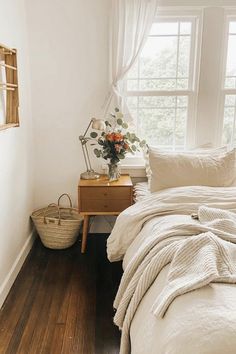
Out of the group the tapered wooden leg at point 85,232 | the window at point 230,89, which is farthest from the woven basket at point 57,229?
the window at point 230,89

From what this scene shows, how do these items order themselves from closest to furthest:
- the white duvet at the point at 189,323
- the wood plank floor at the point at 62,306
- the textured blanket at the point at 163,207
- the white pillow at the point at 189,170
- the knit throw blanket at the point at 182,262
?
the white duvet at the point at 189,323
the knit throw blanket at the point at 182,262
the wood plank floor at the point at 62,306
the textured blanket at the point at 163,207
the white pillow at the point at 189,170

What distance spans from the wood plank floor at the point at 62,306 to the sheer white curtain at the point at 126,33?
143cm

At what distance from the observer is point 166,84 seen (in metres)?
2.82

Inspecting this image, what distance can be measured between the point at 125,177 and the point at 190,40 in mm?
1349

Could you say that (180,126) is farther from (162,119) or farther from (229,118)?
(229,118)

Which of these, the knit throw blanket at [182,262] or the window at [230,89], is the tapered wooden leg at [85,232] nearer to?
the knit throw blanket at [182,262]

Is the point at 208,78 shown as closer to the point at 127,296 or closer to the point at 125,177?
the point at 125,177

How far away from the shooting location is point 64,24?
2.64 meters

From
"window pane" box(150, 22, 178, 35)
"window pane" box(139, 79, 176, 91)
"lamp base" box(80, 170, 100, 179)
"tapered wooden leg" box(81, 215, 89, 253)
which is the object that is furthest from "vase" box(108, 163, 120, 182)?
"window pane" box(150, 22, 178, 35)

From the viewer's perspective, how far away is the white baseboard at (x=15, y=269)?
208 cm

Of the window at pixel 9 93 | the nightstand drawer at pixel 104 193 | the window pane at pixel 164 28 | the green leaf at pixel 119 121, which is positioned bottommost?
the nightstand drawer at pixel 104 193

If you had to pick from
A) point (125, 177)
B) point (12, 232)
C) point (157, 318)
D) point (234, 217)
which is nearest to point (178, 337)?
point (157, 318)

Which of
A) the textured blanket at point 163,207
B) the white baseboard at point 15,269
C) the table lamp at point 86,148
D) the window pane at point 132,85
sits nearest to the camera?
the textured blanket at point 163,207

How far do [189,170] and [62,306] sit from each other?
51.9 inches
